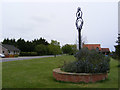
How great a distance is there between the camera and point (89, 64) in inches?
329

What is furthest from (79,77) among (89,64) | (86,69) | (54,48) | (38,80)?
(54,48)

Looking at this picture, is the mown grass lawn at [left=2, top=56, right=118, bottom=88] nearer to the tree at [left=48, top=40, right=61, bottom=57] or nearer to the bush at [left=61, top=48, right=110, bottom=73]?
the bush at [left=61, top=48, right=110, bottom=73]

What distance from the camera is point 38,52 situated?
66.4 meters

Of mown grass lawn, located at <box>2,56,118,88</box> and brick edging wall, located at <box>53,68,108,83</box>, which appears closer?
mown grass lawn, located at <box>2,56,118,88</box>

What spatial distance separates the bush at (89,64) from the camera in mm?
8292

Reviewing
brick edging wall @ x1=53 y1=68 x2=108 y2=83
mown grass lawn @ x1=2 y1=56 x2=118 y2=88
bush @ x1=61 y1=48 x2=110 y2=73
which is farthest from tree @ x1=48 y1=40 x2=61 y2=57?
brick edging wall @ x1=53 y1=68 x2=108 y2=83

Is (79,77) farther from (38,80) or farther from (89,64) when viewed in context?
(38,80)

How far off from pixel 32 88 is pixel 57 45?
44.1m

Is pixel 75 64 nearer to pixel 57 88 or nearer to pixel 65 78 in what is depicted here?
pixel 65 78

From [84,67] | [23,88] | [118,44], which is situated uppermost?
[118,44]

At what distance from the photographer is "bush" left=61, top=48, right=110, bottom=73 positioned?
326 inches

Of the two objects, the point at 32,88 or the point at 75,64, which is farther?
the point at 75,64

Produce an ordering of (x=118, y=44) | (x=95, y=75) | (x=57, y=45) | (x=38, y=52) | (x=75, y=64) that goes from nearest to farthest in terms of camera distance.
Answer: (x=95, y=75), (x=75, y=64), (x=118, y=44), (x=57, y=45), (x=38, y=52)

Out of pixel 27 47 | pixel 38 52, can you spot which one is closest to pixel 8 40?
pixel 27 47
